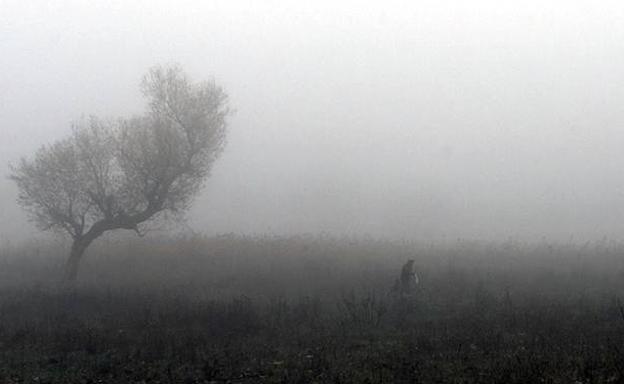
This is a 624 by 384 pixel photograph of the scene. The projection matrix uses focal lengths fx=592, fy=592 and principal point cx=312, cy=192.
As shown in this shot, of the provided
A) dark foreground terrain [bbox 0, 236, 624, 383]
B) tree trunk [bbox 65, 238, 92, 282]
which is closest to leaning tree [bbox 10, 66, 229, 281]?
tree trunk [bbox 65, 238, 92, 282]

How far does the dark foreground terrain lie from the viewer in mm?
10273

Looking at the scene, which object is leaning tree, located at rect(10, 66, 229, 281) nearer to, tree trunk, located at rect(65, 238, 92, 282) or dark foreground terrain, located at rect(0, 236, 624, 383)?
tree trunk, located at rect(65, 238, 92, 282)

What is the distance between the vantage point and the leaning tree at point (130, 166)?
25.0 metres

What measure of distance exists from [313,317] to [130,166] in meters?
12.7

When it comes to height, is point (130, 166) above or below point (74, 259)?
above

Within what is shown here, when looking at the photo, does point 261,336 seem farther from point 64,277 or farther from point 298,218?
point 298,218

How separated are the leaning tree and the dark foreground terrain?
290cm

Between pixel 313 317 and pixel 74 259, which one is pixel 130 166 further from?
pixel 313 317

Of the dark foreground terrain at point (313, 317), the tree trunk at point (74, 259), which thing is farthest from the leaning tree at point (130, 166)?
the dark foreground terrain at point (313, 317)

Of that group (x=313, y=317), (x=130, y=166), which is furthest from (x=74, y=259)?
(x=313, y=317)

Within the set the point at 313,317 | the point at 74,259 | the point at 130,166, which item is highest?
the point at 130,166

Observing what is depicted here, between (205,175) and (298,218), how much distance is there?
107 feet

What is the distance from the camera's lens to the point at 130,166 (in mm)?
24891

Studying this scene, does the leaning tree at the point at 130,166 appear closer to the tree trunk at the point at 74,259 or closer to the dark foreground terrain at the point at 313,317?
the tree trunk at the point at 74,259
